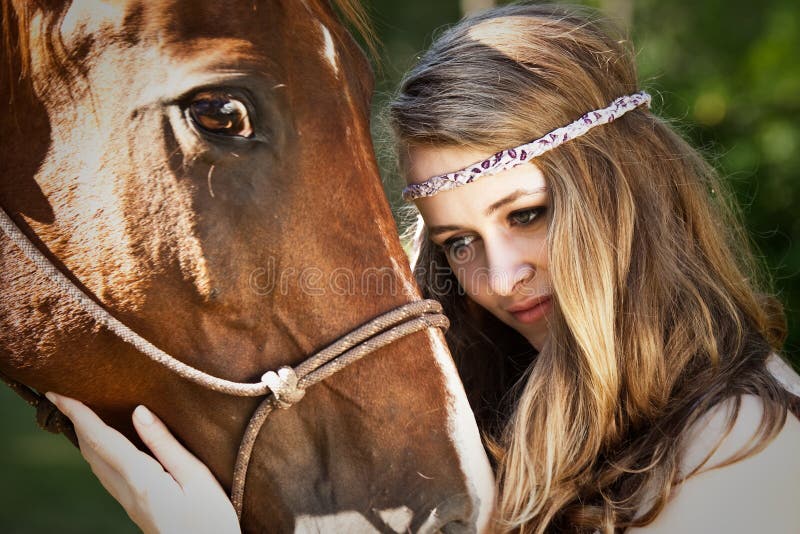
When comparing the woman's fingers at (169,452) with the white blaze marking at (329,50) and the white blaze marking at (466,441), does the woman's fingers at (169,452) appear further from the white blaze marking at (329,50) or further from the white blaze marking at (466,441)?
the white blaze marking at (329,50)

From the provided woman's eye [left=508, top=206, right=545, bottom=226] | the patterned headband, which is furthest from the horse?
woman's eye [left=508, top=206, right=545, bottom=226]

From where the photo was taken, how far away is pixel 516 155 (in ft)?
5.70

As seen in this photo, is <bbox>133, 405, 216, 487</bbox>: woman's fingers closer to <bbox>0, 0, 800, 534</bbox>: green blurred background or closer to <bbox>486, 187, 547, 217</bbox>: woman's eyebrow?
<bbox>486, 187, 547, 217</bbox>: woman's eyebrow

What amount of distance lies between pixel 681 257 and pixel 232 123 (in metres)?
1.12

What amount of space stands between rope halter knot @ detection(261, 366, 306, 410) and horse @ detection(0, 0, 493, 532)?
0.04m

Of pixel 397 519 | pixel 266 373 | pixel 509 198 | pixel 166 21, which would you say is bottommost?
pixel 397 519

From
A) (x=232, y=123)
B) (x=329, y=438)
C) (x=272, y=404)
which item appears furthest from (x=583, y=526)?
(x=232, y=123)

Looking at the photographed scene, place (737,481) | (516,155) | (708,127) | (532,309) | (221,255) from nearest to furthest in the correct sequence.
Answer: (221,255) → (737,481) → (516,155) → (532,309) → (708,127)

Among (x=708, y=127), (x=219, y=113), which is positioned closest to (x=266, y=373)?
(x=219, y=113)

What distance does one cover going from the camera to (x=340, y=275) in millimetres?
1449

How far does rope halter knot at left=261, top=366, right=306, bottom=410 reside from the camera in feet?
4.58

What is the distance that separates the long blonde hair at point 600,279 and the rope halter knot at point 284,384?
0.49 metres

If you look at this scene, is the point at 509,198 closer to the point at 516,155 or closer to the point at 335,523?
the point at 516,155

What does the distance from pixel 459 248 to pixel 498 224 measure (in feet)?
0.62
